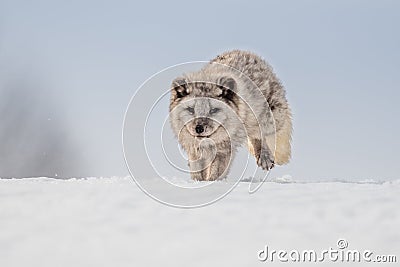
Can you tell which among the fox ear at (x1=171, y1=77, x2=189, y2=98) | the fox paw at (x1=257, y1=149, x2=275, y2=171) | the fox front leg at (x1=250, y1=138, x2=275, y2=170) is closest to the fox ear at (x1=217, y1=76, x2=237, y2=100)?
the fox ear at (x1=171, y1=77, x2=189, y2=98)

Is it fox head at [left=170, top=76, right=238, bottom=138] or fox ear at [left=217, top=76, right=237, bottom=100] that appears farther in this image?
fox ear at [left=217, top=76, right=237, bottom=100]

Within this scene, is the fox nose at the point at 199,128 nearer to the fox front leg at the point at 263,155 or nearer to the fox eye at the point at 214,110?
the fox eye at the point at 214,110

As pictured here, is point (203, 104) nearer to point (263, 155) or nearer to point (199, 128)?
point (199, 128)

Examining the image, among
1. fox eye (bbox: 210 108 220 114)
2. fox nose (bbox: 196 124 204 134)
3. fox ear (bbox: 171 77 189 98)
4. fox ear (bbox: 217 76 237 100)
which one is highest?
fox ear (bbox: 217 76 237 100)

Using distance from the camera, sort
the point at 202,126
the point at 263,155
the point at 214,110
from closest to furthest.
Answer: the point at 202,126 → the point at 214,110 → the point at 263,155

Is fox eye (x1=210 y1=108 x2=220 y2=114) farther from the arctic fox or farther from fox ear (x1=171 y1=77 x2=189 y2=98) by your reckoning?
fox ear (x1=171 y1=77 x2=189 y2=98)

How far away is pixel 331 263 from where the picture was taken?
13.1 ft

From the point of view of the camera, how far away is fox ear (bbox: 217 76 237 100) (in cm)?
834

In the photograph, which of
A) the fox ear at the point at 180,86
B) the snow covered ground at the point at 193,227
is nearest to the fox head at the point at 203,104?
the fox ear at the point at 180,86

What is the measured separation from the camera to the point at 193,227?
14.7 ft

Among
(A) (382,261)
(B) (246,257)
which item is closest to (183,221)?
(B) (246,257)

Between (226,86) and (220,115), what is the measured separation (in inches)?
16.0

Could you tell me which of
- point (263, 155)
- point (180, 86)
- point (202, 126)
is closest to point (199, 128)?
point (202, 126)

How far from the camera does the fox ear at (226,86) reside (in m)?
8.34
